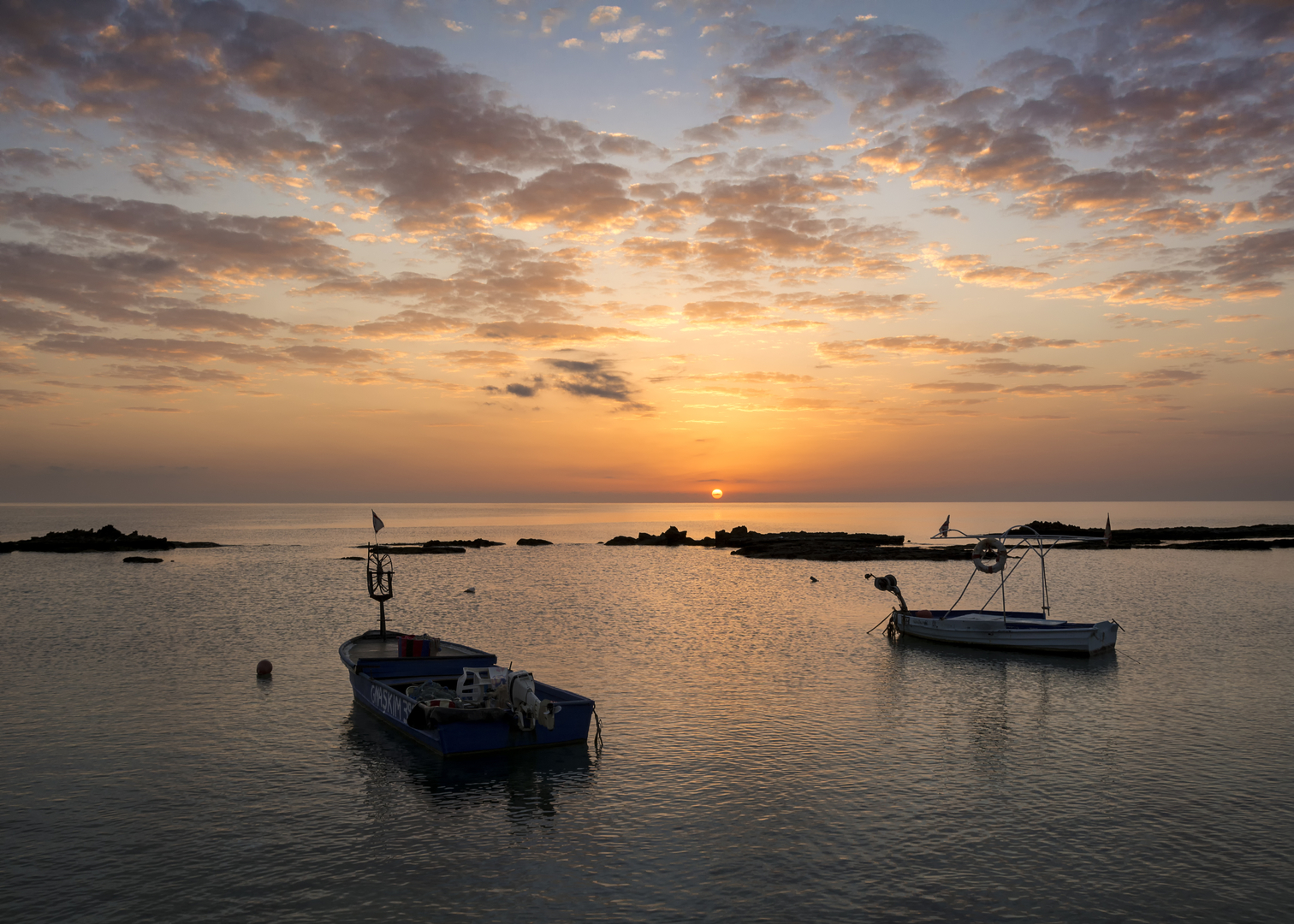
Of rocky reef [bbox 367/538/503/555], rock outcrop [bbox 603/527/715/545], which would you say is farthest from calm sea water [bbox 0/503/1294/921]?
rock outcrop [bbox 603/527/715/545]

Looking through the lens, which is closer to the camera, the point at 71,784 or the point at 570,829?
the point at 570,829

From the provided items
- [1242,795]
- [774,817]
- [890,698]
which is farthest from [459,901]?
[890,698]

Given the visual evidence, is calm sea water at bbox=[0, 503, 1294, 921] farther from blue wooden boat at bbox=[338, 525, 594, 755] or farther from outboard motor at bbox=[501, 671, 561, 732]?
outboard motor at bbox=[501, 671, 561, 732]

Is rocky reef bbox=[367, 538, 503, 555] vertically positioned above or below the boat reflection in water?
above

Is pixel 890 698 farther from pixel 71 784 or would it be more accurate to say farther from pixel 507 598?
pixel 507 598

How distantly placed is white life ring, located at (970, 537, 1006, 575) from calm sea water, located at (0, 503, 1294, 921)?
5.28 meters

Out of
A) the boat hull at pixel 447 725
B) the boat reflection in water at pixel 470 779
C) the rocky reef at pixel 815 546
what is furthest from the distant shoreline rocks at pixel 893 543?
the boat reflection in water at pixel 470 779

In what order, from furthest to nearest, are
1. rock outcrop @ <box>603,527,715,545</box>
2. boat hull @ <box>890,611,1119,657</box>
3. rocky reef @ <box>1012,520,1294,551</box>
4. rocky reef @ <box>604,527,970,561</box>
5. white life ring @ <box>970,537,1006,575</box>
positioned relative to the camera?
rock outcrop @ <box>603,527,715,545</box>, rocky reef @ <box>1012,520,1294,551</box>, rocky reef @ <box>604,527,970,561</box>, white life ring @ <box>970,537,1006,575</box>, boat hull @ <box>890,611,1119,657</box>

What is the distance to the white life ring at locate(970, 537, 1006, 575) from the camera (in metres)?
45.8

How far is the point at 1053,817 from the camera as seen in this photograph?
62.2 feet

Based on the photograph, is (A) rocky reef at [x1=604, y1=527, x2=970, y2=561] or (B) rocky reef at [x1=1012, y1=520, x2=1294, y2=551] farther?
(B) rocky reef at [x1=1012, y1=520, x2=1294, y2=551]

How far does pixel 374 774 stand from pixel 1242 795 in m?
23.7

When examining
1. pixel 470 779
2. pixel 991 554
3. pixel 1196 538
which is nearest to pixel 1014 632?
pixel 991 554

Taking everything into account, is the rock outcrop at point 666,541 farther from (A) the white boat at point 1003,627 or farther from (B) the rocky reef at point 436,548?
(A) the white boat at point 1003,627
